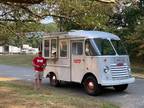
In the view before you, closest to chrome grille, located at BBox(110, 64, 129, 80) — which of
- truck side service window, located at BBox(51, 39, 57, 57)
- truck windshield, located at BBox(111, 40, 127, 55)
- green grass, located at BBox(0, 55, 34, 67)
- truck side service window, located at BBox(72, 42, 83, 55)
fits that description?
truck windshield, located at BBox(111, 40, 127, 55)

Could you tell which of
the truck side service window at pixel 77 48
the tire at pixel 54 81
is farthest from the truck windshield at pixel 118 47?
the tire at pixel 54 81

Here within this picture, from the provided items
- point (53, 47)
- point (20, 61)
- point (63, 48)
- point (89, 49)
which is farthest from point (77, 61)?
point (20, 61)

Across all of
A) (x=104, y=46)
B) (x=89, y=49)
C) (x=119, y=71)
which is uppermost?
(x=104, y=46)

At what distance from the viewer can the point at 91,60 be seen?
15.9 metres

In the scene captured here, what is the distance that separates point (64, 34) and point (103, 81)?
3.18m

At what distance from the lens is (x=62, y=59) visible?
57.9 ft

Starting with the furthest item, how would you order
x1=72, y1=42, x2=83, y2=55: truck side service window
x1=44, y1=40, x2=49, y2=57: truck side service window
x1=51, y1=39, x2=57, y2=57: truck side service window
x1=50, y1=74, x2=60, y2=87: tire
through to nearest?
x1=44, y1=40, x2=49, y2=57: truck side service window, x1=50, y1=74, x2=60, y2=87: tire, x1=51, y1=39, x2=57, y2=57: truck side service window, x1=72, y1=42, x2=83, y2=55: truck side service window

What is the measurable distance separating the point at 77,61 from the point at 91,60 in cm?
100

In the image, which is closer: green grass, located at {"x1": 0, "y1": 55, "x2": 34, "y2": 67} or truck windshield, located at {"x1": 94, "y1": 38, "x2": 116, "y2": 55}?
truck windshield, located at {"x1": 94, "y1": 38, "x2": 116, "y2": 55}

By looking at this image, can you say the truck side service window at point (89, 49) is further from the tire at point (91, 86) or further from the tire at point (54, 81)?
the tire at point (54, 81)

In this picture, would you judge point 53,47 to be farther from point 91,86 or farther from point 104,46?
point 91,86

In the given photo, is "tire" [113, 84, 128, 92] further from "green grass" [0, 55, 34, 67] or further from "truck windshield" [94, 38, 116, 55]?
"green grass" [0, 55, 34, 67]

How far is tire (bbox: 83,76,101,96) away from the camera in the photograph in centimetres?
1553

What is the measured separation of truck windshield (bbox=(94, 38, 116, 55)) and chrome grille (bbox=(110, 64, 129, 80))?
23.1 inches
